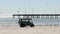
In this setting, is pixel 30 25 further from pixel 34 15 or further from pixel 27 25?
pixel 34 15

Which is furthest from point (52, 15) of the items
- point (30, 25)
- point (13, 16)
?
point (30, 25)

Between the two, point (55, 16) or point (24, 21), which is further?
point (55, 16)

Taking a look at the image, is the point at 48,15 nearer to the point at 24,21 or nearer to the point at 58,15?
the point at 58,15

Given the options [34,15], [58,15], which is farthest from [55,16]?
[34,15]

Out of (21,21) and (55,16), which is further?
(55,16)

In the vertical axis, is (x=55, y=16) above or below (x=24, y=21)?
below

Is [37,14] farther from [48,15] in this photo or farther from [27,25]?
[27,25]

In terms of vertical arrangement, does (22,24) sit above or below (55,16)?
above

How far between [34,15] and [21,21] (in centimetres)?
13059

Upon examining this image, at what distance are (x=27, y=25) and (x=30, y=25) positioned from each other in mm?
474

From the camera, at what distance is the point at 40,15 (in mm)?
163625

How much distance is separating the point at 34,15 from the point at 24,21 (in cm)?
13070

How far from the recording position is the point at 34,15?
164875 millimetres

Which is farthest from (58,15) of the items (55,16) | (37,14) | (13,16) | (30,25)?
(30,25)
